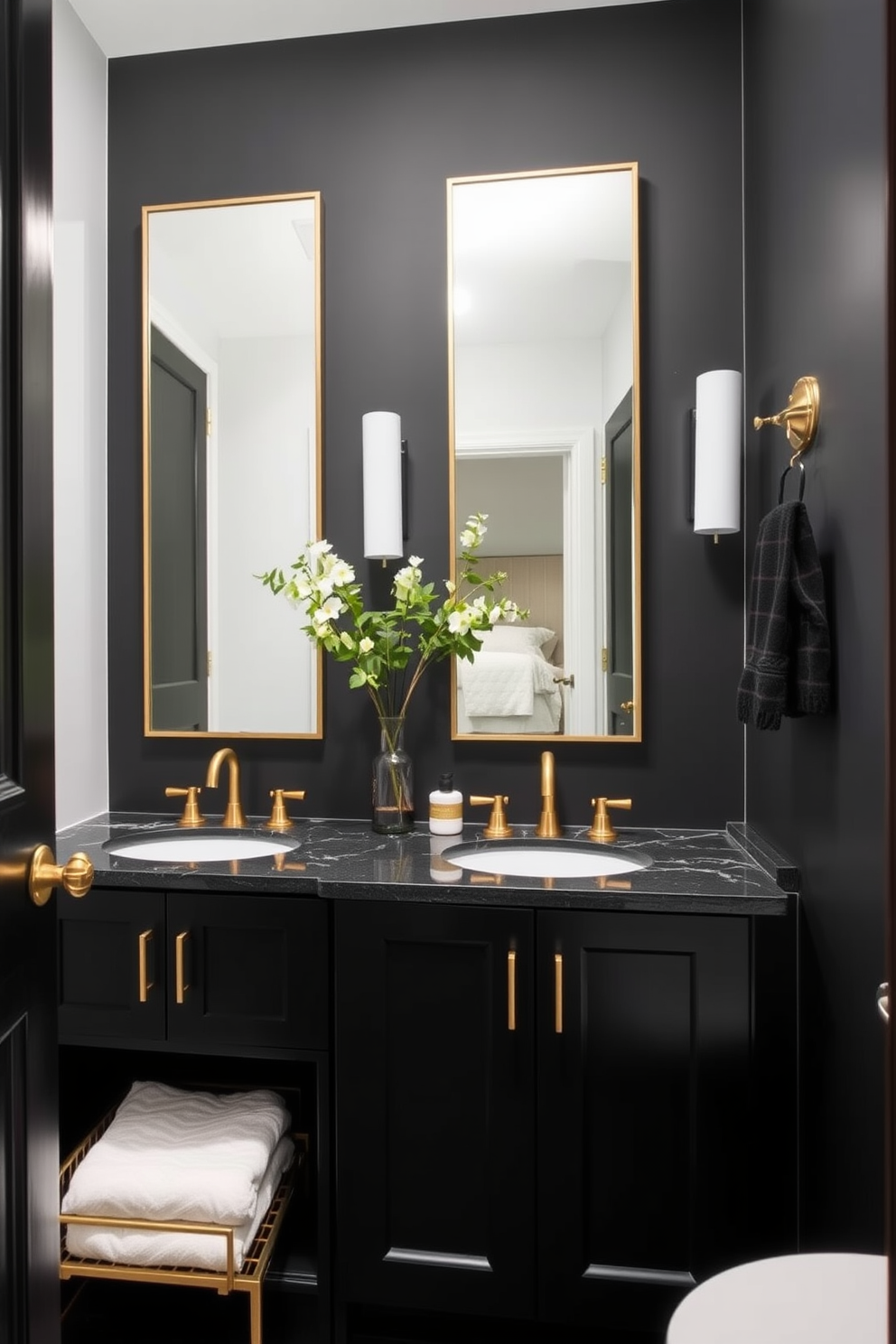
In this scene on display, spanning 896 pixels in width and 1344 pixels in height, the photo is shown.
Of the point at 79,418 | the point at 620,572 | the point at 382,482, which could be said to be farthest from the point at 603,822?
the point at 79,418

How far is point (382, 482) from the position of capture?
1971mm

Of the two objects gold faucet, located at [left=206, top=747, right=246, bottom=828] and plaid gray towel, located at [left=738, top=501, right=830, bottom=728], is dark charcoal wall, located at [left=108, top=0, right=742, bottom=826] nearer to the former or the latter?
gold faucet, located at [left=206, top=747, right=246, bottom=828]

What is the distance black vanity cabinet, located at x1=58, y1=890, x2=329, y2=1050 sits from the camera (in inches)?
62.9

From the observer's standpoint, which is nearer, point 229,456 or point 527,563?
point 527,563

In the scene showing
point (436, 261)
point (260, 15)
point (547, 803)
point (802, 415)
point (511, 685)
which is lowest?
point (547, 803)

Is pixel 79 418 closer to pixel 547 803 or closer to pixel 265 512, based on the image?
pixel 265 512

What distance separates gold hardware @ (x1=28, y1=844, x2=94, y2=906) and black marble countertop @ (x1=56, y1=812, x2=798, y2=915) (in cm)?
73

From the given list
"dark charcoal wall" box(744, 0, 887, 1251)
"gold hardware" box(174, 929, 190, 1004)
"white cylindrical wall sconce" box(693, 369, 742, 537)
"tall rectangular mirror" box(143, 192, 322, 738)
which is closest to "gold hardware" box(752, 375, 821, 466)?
"dark charcoal wall" box(744, 0, 887, 1251)

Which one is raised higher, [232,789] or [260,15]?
[260,15]

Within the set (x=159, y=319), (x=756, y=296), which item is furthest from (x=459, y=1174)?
(x=159, y=319)

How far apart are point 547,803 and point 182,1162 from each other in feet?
3.18

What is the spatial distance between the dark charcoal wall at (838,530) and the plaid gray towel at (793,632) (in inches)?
1.2

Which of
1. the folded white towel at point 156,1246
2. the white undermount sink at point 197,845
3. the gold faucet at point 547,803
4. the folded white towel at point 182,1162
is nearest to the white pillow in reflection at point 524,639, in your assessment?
the gold faucet at point 547,803

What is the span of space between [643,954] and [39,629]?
110 centimetres
